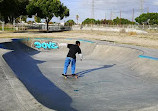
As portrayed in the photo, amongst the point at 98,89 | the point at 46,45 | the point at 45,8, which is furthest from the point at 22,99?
the point at 45,8

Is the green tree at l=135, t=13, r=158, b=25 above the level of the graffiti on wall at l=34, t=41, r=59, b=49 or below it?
above

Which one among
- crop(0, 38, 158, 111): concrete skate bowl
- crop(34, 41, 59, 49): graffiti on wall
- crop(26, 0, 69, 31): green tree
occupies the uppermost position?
crop(26, 0, 69, 31): green tree

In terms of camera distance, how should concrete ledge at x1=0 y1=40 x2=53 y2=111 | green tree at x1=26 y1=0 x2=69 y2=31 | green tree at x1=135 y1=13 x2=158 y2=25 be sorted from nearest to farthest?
concrete ledge at x1=0 y1=40 x2=53 y2=111 < green tree at x1=26 y1=0 x2=69 y2=31 < green tree at x1=135 y1=13 x2=158 y2=25

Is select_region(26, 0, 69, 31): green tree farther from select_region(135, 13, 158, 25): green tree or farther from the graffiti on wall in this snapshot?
select_region(135, 13, 158, 25): green tree

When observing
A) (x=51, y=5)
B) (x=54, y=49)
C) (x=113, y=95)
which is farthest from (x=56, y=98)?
(x=51, y=5)

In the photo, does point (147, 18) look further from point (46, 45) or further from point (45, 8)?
point (46, 45)

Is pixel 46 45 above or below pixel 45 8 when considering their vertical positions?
below

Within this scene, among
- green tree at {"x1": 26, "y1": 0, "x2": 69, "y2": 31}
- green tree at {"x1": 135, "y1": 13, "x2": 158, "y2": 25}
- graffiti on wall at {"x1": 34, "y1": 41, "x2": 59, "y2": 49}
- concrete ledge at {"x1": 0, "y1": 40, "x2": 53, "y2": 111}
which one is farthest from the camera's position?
green tree at {"x1": 135, "y1": 13, "x2": 158, "y2": 25}

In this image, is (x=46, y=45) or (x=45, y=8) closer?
(x=46, y=45)

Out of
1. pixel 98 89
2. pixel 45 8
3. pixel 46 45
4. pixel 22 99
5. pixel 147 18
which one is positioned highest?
pixel 147 18

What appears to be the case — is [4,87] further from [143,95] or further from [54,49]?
[54,49]

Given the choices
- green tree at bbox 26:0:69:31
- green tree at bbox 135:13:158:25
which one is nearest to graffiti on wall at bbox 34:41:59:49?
green tree at bbox 26:0:69:31

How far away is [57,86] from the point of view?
9570mm

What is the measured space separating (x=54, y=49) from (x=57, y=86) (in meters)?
15.9
